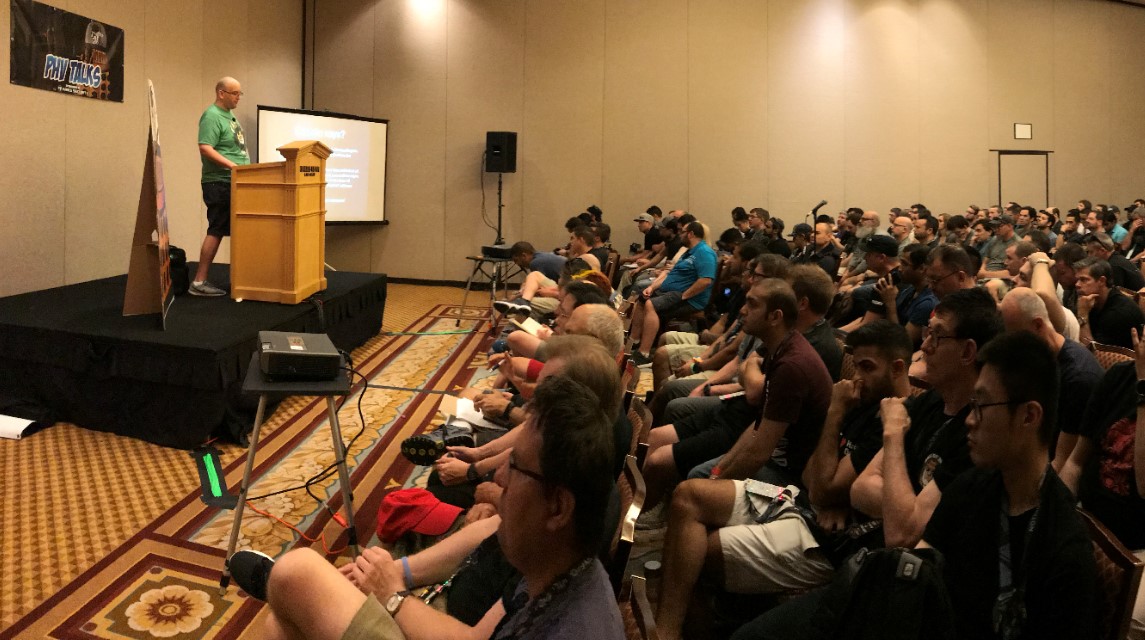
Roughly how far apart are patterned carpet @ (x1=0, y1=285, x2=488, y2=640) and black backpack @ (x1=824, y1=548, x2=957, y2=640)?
198cm

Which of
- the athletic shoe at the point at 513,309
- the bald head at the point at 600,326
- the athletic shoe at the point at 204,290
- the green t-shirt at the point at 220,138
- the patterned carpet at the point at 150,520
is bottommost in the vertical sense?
the patterned carpet at the point at 150,520

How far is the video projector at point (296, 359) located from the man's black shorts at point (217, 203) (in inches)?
120

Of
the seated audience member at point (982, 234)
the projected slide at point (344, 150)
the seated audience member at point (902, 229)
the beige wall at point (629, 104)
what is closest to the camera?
the seated audience member at point (902, 229)

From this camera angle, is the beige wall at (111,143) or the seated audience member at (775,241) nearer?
the beige wall at (111,143)

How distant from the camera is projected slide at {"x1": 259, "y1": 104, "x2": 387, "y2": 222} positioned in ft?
32.1

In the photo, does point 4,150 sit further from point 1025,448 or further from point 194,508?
point 1025,448

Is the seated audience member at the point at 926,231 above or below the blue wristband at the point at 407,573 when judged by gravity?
above

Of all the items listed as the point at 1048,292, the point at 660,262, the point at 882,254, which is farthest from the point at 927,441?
the point at 660,262

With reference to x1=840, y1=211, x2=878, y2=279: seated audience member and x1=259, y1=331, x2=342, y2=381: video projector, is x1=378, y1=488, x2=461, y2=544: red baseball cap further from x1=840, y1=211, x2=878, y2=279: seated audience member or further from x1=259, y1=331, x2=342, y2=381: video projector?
x1=840, y1=211, x2=878, y2=279: seated audience member

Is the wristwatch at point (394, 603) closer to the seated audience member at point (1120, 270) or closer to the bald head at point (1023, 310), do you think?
the bald head at point (1023, 310)

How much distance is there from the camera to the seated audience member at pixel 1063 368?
8.20ft

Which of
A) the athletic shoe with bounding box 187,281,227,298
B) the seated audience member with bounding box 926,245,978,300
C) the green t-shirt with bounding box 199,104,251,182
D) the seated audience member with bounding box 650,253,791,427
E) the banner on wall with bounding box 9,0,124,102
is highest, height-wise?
the banner on wall with bounding box 9,0,124,102

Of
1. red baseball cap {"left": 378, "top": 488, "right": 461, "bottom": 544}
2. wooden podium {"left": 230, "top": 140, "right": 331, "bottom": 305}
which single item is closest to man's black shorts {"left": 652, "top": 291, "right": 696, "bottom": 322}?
wooden podium {"left": 230, "top": 140, "right": 331, "bottom": 305}

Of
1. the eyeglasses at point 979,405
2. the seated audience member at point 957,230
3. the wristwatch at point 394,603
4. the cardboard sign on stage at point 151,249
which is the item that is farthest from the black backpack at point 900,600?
the seated audience member at point 957,230
